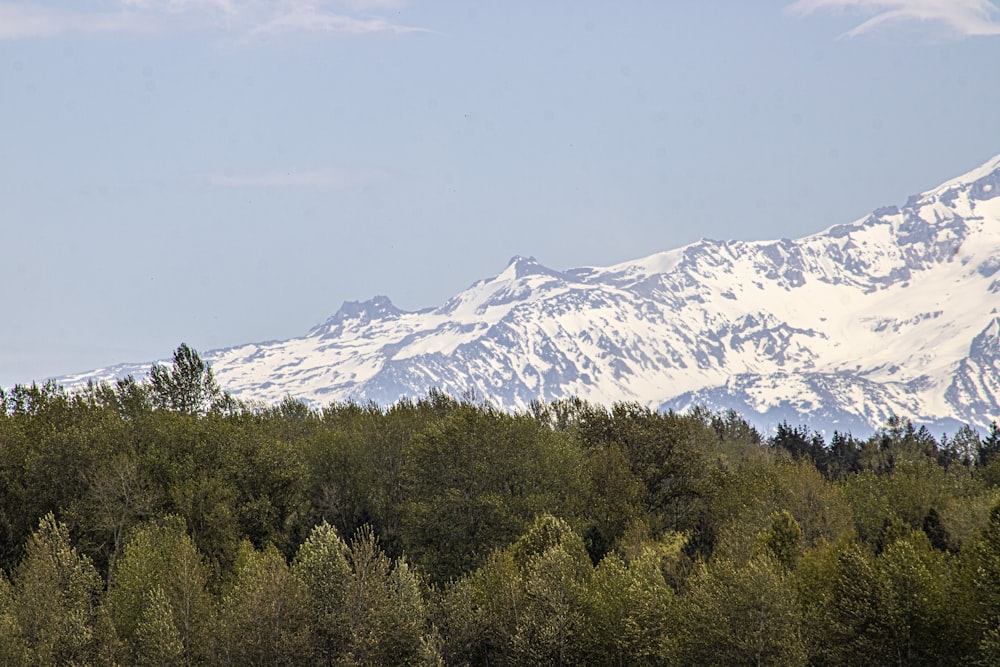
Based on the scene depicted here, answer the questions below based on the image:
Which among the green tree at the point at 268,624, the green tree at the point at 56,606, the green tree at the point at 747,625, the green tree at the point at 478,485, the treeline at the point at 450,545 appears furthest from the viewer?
the green tree at the point at 478,485

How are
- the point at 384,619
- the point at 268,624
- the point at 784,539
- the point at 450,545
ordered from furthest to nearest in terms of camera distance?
the point at 450,545
the point at 784,539
the point at 384,619
the point at 268,624

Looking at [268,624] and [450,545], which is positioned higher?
[268,624]

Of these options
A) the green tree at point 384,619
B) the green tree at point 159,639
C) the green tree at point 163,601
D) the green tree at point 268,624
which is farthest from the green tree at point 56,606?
the green tree at point 384,619

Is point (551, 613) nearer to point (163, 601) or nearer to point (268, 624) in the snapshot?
point (268, 624)

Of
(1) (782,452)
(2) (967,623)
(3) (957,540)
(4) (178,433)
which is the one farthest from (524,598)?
(1) (782,452)

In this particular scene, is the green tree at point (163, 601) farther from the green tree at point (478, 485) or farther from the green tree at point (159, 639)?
the green tree at point (478, 485)

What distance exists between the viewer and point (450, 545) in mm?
100875

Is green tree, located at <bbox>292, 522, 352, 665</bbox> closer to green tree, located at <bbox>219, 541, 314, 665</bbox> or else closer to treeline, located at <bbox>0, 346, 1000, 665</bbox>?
treeline, located at <bbox>0, 346, 1000, 665</bbox>

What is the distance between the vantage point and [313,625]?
74938 millimetres

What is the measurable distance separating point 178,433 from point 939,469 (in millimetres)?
97162

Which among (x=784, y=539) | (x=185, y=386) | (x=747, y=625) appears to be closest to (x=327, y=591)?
(x=747, y=625)

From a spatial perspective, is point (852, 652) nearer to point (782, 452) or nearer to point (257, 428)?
point (257, 428)

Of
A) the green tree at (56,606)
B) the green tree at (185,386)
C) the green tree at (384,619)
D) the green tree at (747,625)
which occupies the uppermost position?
the green tree at (185,386)

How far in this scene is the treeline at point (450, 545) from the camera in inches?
2822
